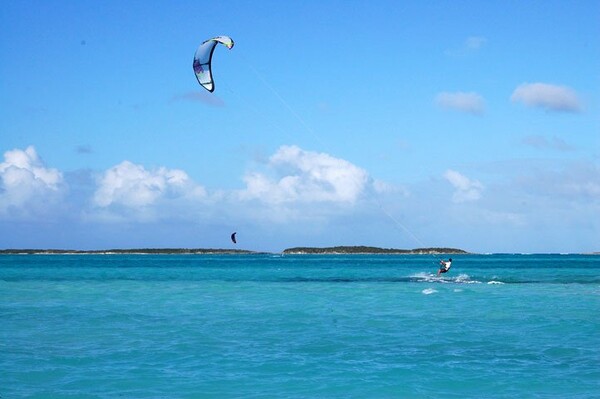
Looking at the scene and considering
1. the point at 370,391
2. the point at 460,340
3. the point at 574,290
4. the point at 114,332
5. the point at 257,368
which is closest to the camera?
the point at 370,391

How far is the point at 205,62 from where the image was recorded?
1040 inches

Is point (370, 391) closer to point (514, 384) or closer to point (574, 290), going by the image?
point (514, 384)

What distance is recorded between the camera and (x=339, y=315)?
26.0m

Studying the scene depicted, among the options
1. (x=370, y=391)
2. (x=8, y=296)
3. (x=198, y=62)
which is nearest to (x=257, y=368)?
(x=370, y=391)

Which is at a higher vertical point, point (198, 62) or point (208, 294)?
point (198, 62)

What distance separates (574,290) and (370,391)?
99.3 feet

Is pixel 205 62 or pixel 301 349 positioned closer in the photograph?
pixel 301 349

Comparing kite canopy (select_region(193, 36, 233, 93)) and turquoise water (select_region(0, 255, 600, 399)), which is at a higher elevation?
kite canopy (select_region(193, 36, 233, 93))

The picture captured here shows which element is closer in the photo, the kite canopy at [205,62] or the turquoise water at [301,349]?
the turquoise water at [301,349]

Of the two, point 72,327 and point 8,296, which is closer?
point 72,327

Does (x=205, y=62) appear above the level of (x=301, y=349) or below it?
above

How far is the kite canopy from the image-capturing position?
84.5 feet

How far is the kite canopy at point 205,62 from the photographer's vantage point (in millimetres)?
25766

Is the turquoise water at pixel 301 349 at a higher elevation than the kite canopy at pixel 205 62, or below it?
below
